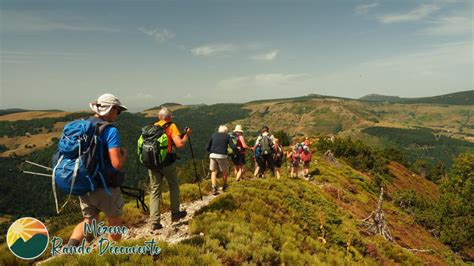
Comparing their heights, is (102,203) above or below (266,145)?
above

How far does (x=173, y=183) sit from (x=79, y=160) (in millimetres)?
3310

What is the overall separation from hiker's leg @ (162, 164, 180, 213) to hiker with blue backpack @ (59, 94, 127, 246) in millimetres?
2199

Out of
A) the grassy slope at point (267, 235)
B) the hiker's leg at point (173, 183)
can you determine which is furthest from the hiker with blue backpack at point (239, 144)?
the hiker's leg at point (173, 183)

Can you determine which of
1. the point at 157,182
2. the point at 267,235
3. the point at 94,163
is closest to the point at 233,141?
the point at 267,235

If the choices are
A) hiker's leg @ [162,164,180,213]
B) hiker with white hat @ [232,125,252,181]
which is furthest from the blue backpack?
hiker with white hat @ [232,125,252,181]

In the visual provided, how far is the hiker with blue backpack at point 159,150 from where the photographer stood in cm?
629

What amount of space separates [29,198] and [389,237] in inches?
8024

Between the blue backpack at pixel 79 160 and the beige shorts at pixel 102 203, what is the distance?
0.19m

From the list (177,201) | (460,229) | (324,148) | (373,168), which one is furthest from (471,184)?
(177,201)

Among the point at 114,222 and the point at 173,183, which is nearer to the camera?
the point at 114,222

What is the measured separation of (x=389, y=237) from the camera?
42.5 ft

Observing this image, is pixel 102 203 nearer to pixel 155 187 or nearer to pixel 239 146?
pixel 155 187

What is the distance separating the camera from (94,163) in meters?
4.04

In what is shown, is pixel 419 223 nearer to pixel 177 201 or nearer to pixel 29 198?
pixel 177 201
